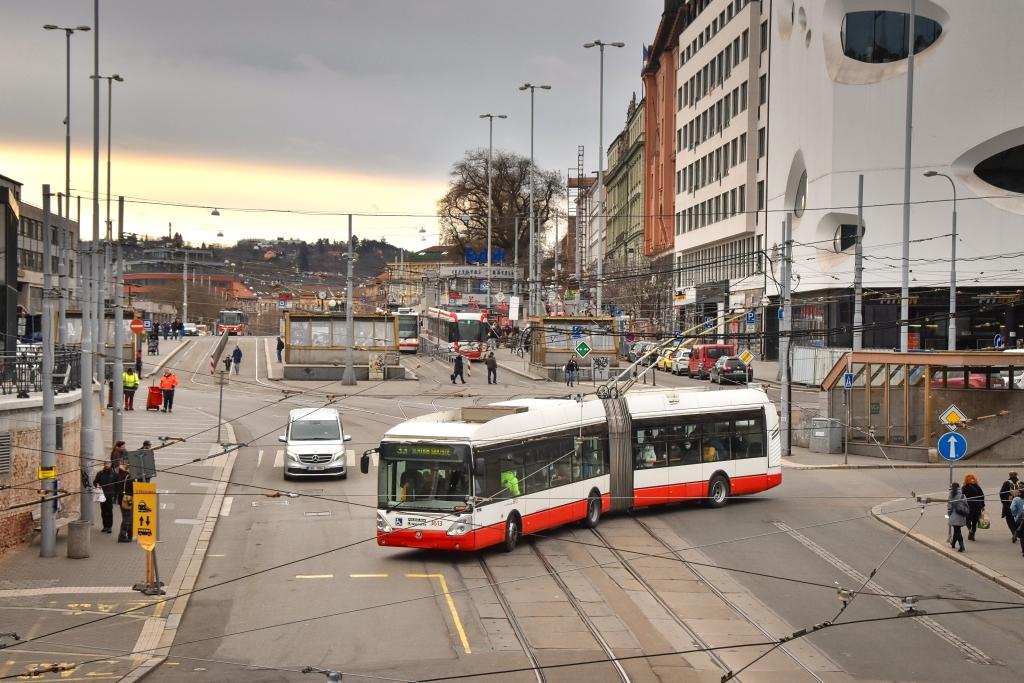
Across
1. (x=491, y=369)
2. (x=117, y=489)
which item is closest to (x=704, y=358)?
(x=491, y=369)

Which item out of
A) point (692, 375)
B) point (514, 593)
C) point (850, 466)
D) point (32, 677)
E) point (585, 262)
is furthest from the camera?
point (585, 262)

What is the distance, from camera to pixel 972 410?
36094 millimetres

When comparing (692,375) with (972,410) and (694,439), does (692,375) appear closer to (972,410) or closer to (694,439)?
(972,410)

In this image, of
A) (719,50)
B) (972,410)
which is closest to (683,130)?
(719,50)

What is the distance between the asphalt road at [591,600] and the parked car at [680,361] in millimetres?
36715

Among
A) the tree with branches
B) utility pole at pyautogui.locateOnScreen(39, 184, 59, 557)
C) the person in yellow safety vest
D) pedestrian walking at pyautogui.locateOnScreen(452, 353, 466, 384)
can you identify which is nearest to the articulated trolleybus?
utility pole at pyautogui.locateOnScreen(39, 184, 59, 557)

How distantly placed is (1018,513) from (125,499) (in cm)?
1725

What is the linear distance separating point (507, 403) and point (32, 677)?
11.8 m

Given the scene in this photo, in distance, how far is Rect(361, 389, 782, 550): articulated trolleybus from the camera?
21.4m

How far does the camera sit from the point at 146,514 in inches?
747

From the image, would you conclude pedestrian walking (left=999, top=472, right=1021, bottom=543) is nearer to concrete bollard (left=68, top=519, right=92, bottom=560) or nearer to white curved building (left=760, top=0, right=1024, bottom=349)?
concrete bollard (left=68, top=519, right=92, bottom=560)

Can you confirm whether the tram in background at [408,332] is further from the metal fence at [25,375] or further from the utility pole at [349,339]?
the metal fence at [25,375]

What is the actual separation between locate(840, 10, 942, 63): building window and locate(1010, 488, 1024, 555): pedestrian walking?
4609 centimetres

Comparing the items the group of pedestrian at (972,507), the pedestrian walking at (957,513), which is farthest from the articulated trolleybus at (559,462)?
the pedestrian walking at (957,513)
